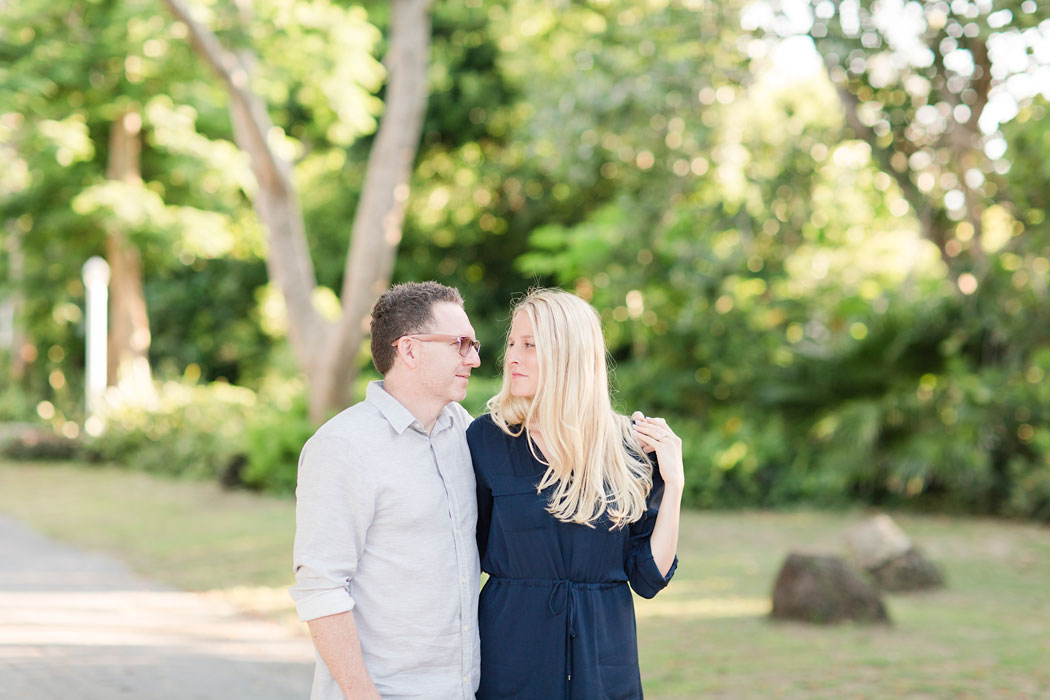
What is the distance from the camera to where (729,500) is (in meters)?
13.9

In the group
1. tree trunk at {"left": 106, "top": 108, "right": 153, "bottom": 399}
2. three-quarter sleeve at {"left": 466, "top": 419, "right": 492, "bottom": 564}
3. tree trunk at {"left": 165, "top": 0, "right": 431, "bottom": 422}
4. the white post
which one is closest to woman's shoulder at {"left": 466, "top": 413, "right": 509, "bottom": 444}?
three-quarter sleeve at {"left": 466, "top": 419, "right": 492, "bottom": 564}

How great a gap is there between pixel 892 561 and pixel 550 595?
6811mm

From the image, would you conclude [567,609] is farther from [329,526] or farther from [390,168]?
[390,168]

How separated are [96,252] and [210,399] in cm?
516

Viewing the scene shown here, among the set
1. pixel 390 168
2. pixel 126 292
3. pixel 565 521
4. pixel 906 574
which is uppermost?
pixel 390 168

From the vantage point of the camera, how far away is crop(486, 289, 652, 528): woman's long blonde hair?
2811 mm

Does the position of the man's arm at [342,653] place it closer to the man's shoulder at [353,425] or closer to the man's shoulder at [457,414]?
the man's shoulder at [353,425]

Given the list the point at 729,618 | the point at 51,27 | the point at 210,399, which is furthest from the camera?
the point at 210,399

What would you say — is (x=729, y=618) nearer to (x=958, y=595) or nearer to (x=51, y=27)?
(x=958, y=595)

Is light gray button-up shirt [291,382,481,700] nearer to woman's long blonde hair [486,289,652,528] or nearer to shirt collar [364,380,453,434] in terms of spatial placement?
shirt collar [364,380,453,434]

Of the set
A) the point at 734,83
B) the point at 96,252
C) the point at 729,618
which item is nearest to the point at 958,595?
the point at 729,618

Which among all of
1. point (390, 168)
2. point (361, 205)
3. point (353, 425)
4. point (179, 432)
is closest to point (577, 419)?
point (353, 425)

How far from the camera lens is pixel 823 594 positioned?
25.1 ft

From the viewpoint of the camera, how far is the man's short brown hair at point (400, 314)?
282 centimetres
